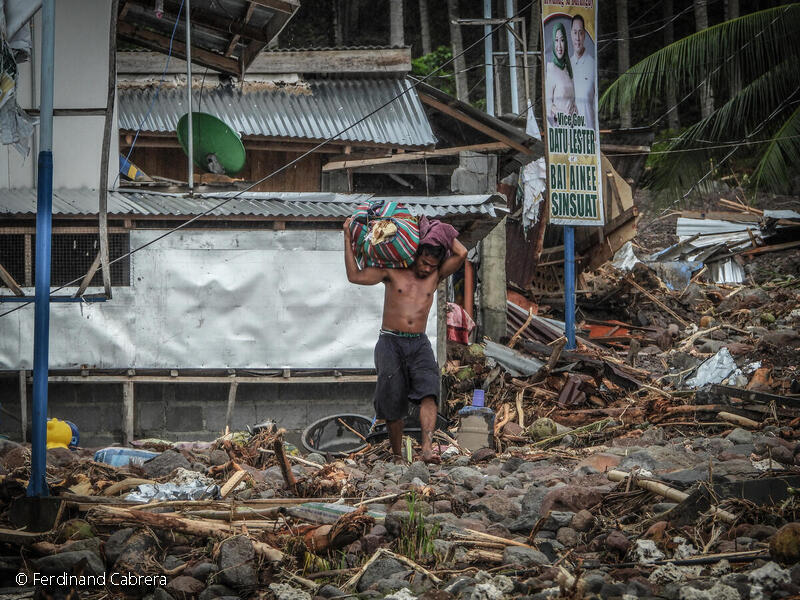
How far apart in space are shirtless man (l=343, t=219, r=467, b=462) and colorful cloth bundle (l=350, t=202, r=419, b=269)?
8 centimetres

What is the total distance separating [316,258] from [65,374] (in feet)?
11.3

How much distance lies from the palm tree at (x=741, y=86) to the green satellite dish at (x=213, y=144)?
26.9 feet

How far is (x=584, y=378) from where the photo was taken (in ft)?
36.1

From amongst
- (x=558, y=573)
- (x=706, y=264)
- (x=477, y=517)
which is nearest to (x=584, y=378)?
(x=477, y=517)

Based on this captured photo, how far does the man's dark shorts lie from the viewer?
23.5 feet

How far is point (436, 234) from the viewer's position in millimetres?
7125

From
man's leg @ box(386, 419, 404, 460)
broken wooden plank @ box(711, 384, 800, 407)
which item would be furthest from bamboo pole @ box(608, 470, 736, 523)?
broken wooden plank @ box(711, 384, 800, 407)

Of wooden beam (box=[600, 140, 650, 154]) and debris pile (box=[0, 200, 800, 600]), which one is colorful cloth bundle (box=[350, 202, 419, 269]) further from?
wooden beam (box=[600, 140, 650, 154])

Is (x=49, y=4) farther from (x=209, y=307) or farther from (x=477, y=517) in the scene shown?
(x=209, y=307)

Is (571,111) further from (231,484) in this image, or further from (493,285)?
(231,484)

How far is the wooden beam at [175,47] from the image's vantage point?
905 centimetres

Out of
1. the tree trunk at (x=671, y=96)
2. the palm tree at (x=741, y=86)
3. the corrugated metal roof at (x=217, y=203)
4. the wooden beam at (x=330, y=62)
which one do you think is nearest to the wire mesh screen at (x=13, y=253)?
the corrugated metal roof at (x=217, y=203)

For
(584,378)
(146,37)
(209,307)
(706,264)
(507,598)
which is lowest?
(507,598)

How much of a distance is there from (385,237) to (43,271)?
2943mm
